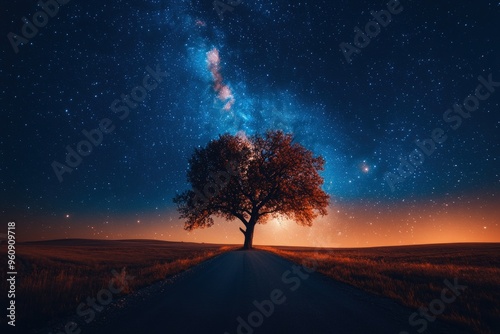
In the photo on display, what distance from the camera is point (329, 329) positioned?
173 inches

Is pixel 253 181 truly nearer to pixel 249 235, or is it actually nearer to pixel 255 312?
pixel 249 235

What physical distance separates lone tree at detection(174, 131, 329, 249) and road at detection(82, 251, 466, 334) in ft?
75.4

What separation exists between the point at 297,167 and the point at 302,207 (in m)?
4.45

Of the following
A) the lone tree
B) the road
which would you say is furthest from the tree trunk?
the road

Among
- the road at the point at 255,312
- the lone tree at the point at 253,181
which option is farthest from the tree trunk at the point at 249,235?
the road at the point at 255,312

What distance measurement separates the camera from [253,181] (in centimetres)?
3075

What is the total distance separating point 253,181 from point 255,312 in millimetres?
25496

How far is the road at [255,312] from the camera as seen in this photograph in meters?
4.46

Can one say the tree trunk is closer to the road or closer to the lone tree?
the lone tree

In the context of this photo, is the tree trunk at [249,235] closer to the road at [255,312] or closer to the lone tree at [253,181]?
the lone tree at [253,181]

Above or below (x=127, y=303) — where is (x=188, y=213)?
above

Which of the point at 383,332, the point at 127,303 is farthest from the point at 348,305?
the point at 127,303

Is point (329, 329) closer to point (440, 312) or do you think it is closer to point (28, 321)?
point (440, 312)

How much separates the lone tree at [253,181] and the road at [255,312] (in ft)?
75.4
